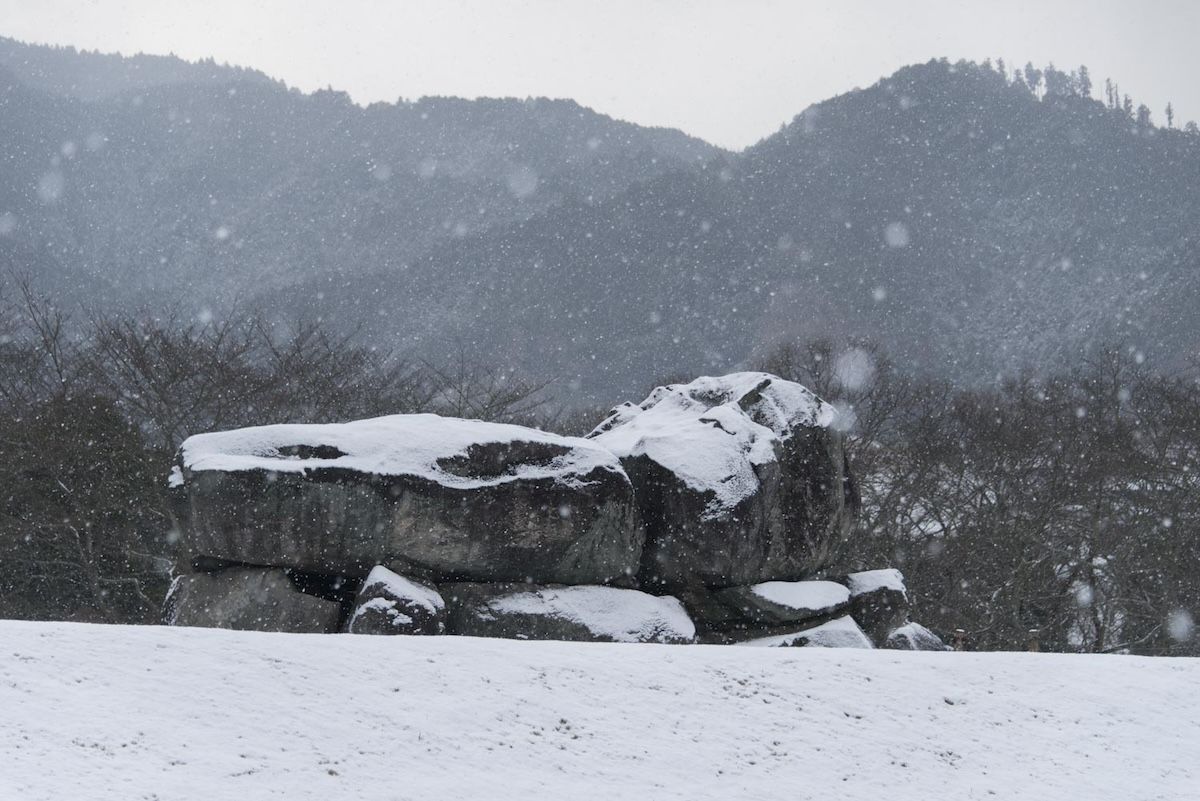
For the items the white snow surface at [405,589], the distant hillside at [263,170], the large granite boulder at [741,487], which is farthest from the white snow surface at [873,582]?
the distant hillside at [263,170]

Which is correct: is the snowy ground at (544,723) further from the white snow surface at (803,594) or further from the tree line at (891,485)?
the tree line at (891,485)

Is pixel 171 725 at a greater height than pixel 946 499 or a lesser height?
greater

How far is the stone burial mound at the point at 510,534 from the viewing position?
10.5 meters

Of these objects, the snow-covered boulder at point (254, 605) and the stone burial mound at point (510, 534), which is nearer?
the snow-covered boulder at point (254, 605)

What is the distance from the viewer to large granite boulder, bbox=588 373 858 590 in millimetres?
12000

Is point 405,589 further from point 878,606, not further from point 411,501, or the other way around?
point 878,606

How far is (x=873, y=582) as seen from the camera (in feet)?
44.5

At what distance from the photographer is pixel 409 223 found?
364 feet

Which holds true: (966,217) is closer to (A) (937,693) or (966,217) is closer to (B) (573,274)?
(B) (573,274)

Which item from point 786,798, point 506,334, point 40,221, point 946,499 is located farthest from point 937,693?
point 40,221

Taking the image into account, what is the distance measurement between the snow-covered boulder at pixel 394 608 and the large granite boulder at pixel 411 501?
397 millimetres

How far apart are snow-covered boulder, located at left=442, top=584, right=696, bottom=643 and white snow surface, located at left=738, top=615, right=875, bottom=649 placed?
41.0 inches

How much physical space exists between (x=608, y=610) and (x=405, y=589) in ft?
7.07

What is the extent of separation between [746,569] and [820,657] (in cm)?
424
